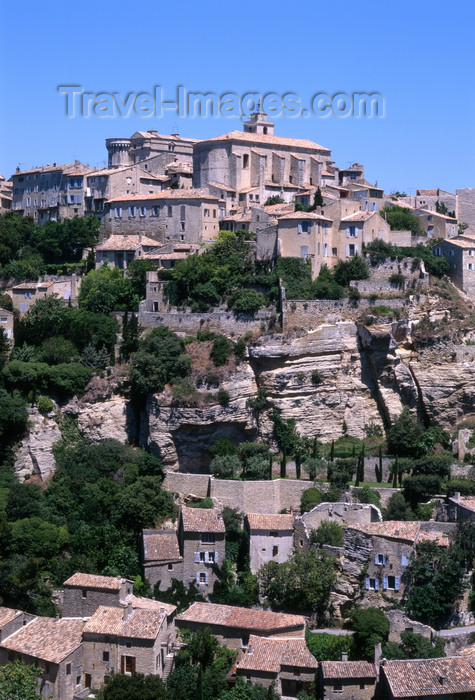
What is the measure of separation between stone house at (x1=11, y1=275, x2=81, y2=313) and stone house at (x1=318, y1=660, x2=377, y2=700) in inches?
1114

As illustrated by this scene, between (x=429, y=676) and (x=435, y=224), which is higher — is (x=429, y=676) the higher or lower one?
the lower one

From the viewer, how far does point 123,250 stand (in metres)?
64.6

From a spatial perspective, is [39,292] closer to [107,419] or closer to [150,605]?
[107,419]

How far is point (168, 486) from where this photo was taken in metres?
50.9

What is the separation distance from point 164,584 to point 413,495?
10.6 m

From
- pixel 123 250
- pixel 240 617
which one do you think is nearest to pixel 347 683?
pixel 240 617

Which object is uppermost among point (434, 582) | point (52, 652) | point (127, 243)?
point (127, 243)

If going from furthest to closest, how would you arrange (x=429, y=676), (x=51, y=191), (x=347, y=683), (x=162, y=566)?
(x=51, y=191) < (x=162, y=566) < (x=347, y=683) < (x=429, y=676)

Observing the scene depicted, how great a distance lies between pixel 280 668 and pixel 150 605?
5.97 m

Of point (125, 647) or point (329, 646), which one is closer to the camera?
point (125, 647)

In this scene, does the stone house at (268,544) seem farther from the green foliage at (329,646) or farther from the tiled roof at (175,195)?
the tiled roof at (175,195)

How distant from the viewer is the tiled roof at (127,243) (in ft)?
211

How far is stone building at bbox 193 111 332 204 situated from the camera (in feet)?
228

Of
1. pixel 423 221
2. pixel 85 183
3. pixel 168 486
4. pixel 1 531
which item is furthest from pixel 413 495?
pixel 85 183
